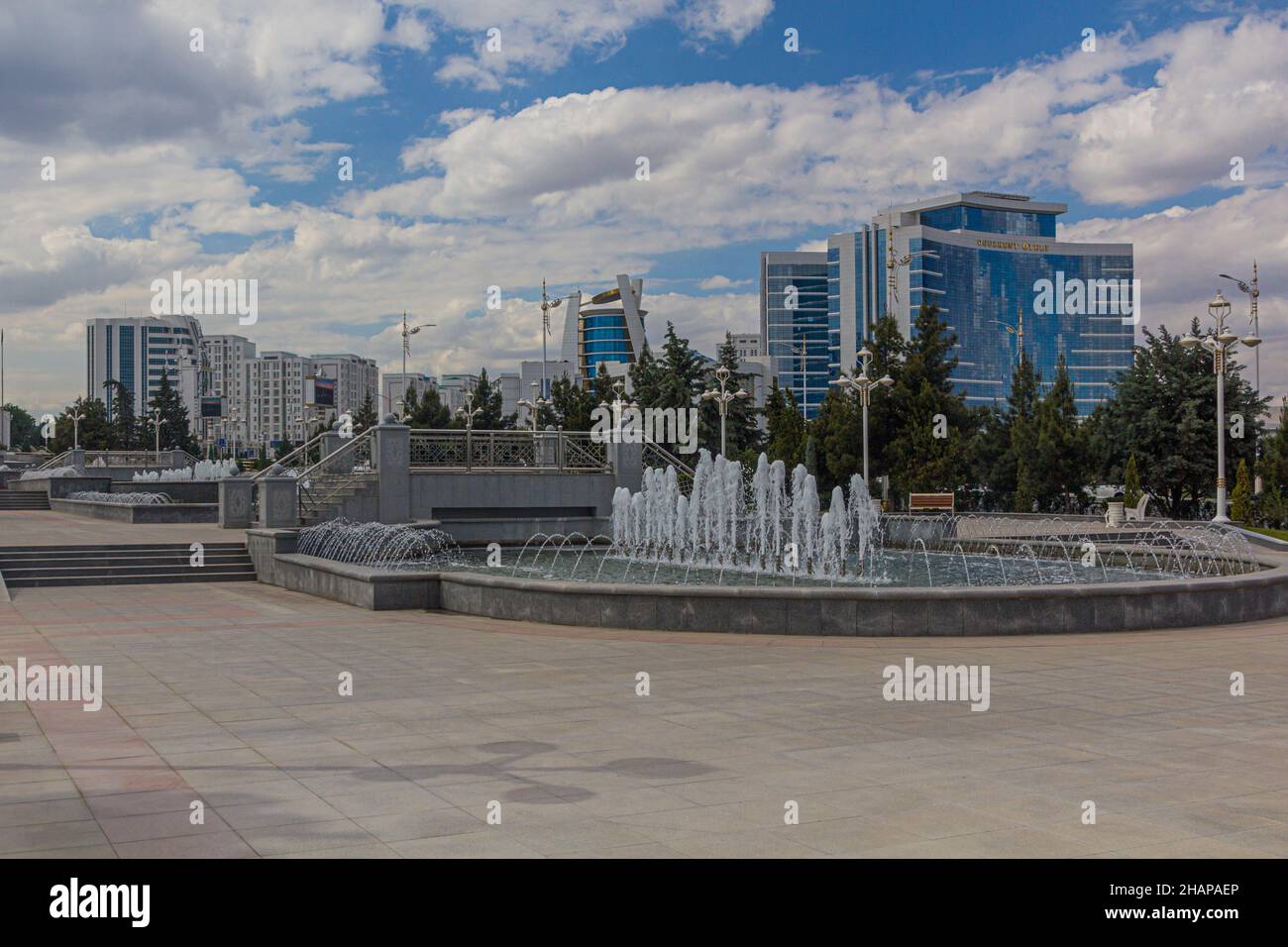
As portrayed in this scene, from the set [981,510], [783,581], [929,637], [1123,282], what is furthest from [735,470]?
[1123,282]

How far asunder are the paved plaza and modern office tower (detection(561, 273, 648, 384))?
126 meters

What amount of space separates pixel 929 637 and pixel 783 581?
637 centimetres

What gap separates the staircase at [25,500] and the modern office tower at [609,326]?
9882 cm

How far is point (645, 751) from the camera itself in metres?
7.17

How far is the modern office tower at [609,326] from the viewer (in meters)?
138

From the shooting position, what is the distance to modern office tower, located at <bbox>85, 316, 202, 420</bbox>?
19175 cm

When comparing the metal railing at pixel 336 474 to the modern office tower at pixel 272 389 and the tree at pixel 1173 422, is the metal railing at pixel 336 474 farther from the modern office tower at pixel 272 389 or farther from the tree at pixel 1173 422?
the modern office tower at pixel 272 389

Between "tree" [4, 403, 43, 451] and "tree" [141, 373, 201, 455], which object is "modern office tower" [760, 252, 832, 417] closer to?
"tree" [141, 373, 201, 455]

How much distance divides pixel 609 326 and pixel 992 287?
4486cm

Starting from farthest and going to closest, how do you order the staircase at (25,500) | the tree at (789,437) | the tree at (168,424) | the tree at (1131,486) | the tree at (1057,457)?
the tree at (168,424)
the tree at (789,437)
the tree at (1057,457)
the staircase at (25,500)
the tree at (1131,486)

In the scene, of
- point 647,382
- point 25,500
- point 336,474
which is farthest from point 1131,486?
point 25,500

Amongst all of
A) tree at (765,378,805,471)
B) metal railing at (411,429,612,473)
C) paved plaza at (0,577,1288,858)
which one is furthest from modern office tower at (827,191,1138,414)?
paved plaza at (0,577,1288,858)

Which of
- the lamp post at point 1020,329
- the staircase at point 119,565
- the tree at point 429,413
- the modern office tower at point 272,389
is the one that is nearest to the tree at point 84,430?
the tree at point 429,413
